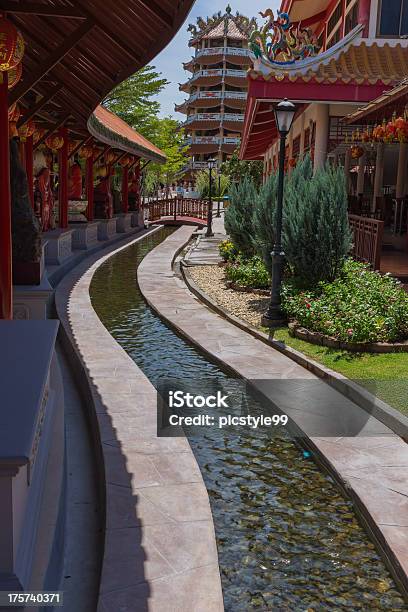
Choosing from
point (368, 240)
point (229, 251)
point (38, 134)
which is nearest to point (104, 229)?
point (229, 251)

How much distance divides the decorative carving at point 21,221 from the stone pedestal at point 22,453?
4047mm

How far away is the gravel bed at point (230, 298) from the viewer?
38.9 ft

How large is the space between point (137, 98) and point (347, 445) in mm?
34369

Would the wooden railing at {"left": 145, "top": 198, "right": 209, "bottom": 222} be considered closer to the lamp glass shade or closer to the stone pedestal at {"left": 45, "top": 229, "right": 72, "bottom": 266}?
the stone pedestal at {"left": 45, "top": 229, "right": 72, "bottom": 266}

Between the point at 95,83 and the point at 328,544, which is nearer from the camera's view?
the point at 328,544

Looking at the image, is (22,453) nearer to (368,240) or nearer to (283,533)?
(283,533)

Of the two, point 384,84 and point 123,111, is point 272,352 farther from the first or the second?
point 123,111

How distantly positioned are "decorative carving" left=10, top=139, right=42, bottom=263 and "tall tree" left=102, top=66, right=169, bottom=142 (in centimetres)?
2897

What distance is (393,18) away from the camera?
15930 millimetres

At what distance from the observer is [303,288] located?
1187 centimetres

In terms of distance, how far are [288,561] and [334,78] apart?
40.0 feet

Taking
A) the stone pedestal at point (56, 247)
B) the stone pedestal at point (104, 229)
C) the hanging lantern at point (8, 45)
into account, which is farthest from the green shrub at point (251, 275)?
the stone pedestal at point (104, 229)

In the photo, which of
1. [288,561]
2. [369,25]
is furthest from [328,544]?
[369,25]

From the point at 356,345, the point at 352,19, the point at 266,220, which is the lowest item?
the point at 356,345
